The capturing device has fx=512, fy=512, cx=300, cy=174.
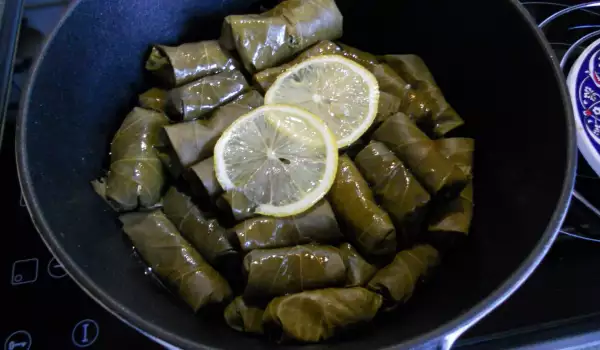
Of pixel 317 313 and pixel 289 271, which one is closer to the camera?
pixel 317 313

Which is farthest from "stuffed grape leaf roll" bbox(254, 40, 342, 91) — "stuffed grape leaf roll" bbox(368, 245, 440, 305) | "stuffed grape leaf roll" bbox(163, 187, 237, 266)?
"stuffed grape leaf roll" bbox(368, 245, 440, 305)

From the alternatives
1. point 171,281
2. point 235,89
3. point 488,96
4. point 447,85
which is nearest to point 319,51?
point 235,89

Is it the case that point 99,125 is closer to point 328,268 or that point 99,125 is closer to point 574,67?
point 328,268

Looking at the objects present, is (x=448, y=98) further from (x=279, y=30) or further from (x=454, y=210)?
(x=279, y=30)

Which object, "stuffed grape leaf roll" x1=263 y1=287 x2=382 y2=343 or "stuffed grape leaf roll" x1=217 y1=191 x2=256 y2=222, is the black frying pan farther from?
"stuffed grape leaf roll" x1=217 y1=191 x2=256 y2=222

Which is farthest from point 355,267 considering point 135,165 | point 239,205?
point 135,165

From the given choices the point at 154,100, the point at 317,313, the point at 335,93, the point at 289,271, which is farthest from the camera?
the point at 154,100
